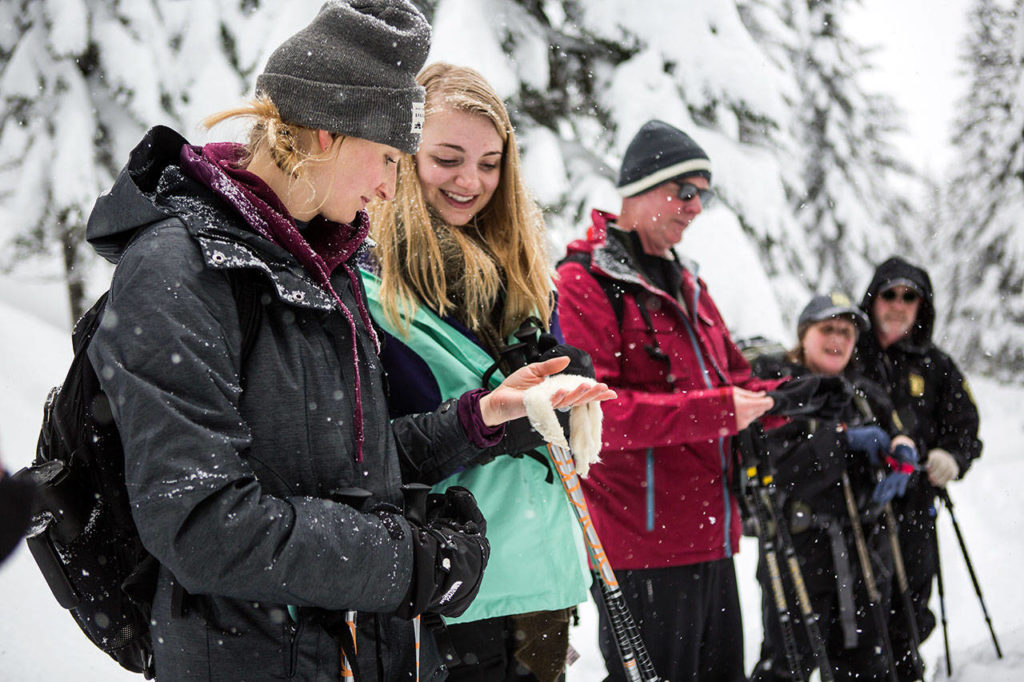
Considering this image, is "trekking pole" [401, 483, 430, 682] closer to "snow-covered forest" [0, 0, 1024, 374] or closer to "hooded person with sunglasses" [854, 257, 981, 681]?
"hooded person with sunglasses" [854, 257, 981, 681]

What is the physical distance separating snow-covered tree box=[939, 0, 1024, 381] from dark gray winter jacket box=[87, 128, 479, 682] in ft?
59.0

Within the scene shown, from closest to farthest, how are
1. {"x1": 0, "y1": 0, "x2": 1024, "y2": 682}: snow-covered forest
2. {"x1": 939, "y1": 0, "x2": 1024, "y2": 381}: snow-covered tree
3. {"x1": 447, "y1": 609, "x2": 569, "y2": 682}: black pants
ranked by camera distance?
{"x1": 447, "y1": 609, "x2": 569, "y2": 682}: black pants, {"x1": 0, "y1": 0, "x2": 1024, "y2": 682}: snow-covered forest, {"x1": 939, "y1": 0, "x2": 1024, "y2": 381}: snow-covered tree

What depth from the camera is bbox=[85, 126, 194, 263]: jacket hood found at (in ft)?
4.70

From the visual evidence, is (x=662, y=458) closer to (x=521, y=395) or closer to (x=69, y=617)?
(x=521, y=395)

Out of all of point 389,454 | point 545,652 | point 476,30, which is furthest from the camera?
point 476,30

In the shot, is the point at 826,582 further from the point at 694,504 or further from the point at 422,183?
the point at 422,183

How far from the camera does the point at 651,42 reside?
7969mm

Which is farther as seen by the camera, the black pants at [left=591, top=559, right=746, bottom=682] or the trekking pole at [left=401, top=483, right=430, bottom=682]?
the black pants at [left=591, top=559, right=746, bottom=682]

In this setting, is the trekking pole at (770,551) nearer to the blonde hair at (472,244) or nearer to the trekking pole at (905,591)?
the trekking pole at (905,591)

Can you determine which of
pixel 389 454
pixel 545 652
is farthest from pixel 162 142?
pixel 545 652

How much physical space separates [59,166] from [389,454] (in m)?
7.76

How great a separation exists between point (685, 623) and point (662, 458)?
689 millimetres

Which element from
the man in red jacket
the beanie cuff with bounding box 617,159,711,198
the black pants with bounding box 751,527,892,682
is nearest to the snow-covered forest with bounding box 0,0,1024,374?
the black pants with bounding box 751,527,892,682

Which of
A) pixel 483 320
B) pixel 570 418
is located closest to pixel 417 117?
pixel 483 320
